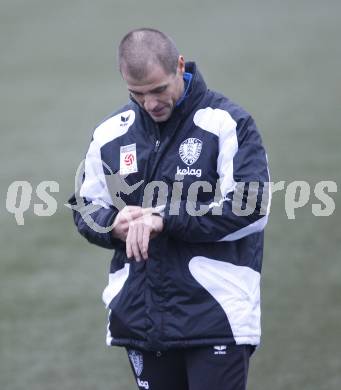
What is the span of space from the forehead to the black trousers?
937mm

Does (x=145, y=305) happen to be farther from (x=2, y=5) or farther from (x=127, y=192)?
(x=2, y=5)

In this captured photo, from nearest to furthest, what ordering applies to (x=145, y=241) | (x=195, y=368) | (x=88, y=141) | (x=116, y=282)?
(x=145, y=241) → (x=195, y=368) → (x=116, y=282) → (x=88, y=141)

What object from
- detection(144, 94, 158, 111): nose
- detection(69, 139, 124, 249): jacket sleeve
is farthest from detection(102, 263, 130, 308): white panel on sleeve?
detection(144, 94, 158, 111): nose

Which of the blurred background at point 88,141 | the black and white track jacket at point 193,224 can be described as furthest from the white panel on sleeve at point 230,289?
the blurred background at point 88,141

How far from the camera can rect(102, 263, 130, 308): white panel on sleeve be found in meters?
3.71

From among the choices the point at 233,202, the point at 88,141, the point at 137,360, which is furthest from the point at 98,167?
the point at 88,141

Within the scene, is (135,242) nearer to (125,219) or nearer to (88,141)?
(125,219)

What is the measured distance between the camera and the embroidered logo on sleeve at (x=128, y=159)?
369 cm

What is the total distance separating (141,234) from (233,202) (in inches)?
13.4

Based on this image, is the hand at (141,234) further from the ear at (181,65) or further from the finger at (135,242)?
the ear at (181,65)

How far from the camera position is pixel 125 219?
3.48 m

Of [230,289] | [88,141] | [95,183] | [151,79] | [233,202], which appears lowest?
[230,289]

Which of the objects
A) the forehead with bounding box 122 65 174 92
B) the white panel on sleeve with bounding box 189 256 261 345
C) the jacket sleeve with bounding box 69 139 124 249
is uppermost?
the forehead with bounding box 122 65 174 92

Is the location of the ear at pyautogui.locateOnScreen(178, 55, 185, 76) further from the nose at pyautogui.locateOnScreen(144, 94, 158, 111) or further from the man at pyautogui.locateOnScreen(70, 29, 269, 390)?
the nose at pyautogui.locateOnScreen(144, 94, 158, 111)
